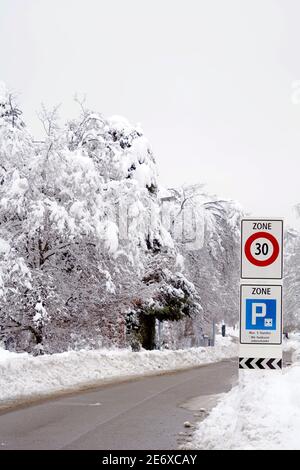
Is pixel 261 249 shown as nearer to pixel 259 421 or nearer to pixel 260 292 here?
pixel 260 292

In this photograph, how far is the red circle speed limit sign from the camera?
1039cm

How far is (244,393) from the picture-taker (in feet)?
40.2

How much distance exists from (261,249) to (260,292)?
0.67 metres

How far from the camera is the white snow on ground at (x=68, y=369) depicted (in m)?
16.7

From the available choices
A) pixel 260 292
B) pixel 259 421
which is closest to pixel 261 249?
pixel 260 292

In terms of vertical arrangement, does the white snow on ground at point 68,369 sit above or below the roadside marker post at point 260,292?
below

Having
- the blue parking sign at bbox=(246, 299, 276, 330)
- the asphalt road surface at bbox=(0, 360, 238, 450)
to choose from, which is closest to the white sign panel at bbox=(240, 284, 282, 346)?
the blue parking sign at bbox=(246, 299, 276, 330)

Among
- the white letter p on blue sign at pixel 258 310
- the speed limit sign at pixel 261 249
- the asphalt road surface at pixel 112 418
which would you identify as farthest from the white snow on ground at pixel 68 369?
the speed limit sign at pixel 261 249

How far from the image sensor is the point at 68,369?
805 inches

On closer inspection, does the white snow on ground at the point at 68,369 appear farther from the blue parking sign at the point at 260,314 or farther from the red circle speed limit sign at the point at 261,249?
the red circle speed limit sign at the point at 261,249

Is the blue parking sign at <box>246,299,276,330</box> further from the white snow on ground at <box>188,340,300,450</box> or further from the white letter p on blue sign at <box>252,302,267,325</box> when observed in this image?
the white snow on ground at <box>188,340,300,450</box>

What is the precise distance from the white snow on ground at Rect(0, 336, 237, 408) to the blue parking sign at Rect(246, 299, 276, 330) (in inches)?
267

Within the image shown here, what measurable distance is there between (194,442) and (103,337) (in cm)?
1840
